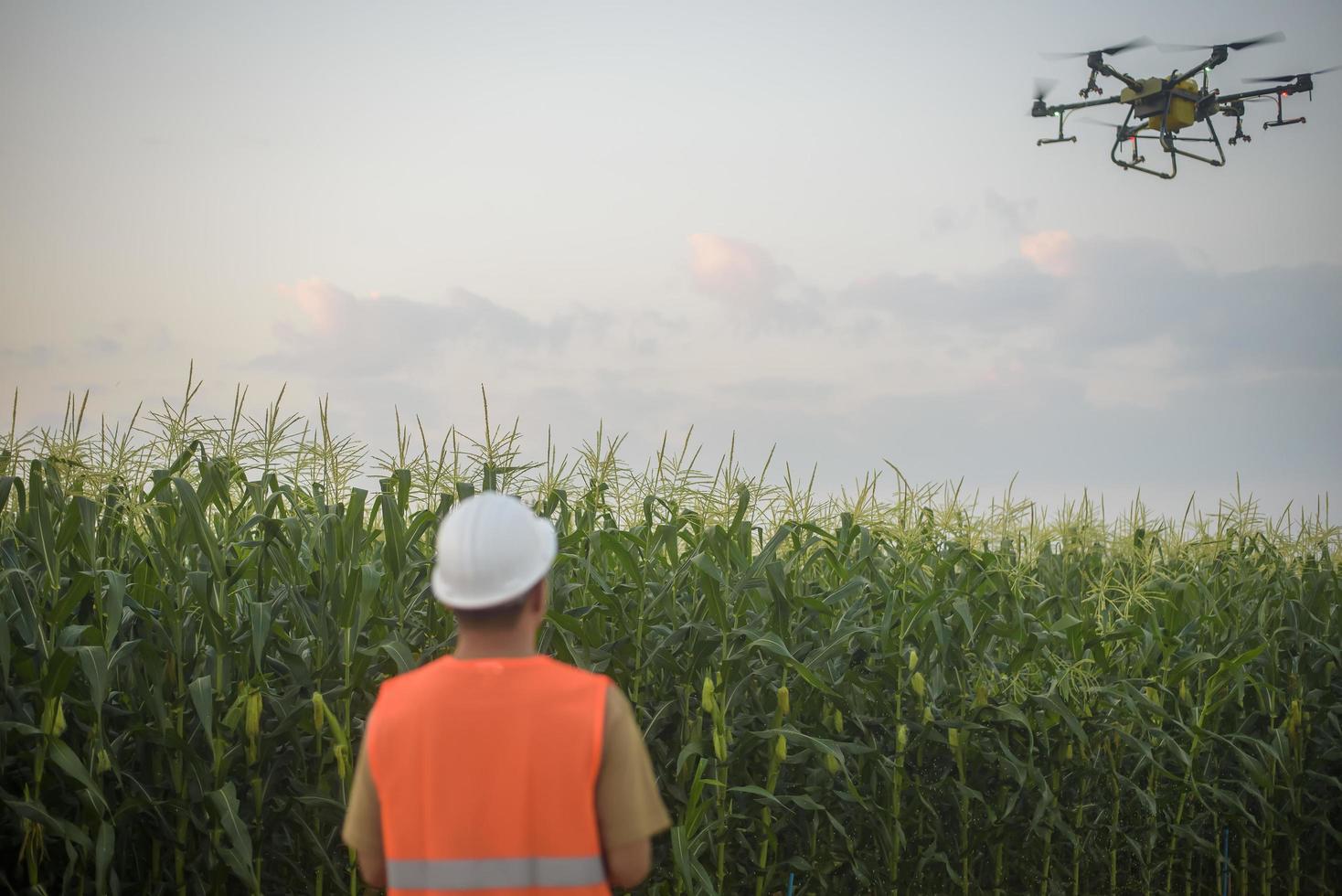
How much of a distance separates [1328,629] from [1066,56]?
706 inches

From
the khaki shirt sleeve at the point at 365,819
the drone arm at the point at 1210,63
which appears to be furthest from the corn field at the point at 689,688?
the drone arm at the point at 1210,63

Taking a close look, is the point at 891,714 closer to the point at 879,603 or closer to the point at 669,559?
the point at 879,603

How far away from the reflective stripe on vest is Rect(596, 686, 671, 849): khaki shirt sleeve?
0.28 feet

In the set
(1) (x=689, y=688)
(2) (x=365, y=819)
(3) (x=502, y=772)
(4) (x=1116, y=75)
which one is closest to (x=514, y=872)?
(3) (x=502, y=772)

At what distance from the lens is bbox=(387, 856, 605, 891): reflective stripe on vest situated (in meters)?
2.57

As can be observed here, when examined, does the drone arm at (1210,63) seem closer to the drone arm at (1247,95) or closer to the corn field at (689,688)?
the drone arm at (1247,95)

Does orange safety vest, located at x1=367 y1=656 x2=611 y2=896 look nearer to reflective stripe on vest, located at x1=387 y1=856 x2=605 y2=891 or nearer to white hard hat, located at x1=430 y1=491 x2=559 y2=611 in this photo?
reflective stripe on vest, located at x1=387 y1=856 x2=605 y2=891

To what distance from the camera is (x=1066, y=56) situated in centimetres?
2316

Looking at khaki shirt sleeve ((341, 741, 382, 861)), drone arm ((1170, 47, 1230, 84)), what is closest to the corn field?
khaki shirt sleeve ((341, 741, 382, 861))

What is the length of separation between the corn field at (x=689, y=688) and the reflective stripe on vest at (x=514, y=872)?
243 centimetres

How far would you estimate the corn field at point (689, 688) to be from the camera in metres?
5.00

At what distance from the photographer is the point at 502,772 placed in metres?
2.54

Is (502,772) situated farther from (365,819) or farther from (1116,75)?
(1116,75)

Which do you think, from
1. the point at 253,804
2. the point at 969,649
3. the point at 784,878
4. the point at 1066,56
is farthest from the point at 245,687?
the point at 1066,56
